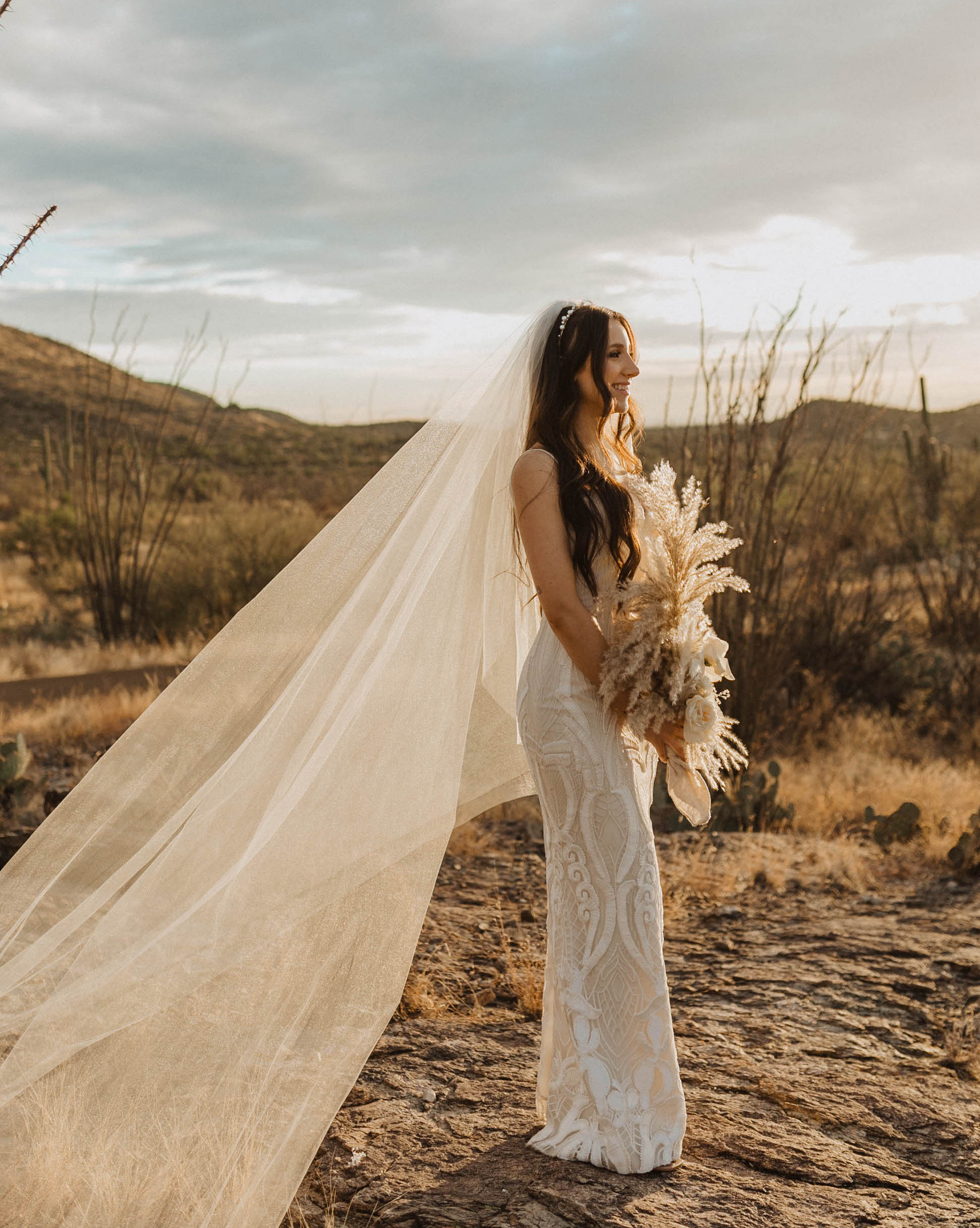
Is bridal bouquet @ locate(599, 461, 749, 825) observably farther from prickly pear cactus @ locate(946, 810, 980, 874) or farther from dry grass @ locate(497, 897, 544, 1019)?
prickly pear cactus @ locate(946, 810, 980, 874)

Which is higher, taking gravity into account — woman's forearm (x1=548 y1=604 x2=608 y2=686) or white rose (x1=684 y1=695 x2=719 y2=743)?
woman's forearm (x1=548 y1=604 x2=608 y2=686)

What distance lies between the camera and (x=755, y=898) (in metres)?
5.20

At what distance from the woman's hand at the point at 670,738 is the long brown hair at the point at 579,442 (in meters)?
0.40

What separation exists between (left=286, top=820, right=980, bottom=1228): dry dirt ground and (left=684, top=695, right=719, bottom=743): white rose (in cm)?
110

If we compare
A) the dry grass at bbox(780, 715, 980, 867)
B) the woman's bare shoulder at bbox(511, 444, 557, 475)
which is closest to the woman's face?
the woman's bare shoulder at bbox(511, 444, 557, 475)

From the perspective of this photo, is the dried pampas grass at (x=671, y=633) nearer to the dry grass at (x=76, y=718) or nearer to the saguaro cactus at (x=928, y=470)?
the dry grass at (x=76, y=718)

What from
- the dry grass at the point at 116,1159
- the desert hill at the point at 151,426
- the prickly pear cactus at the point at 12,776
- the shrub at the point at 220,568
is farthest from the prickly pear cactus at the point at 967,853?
the desert hill at the point at 151,426

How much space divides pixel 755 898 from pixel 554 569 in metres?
3.23

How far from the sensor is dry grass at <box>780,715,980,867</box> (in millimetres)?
6156

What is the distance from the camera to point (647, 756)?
2861mm

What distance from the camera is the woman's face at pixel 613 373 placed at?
284 centimetres

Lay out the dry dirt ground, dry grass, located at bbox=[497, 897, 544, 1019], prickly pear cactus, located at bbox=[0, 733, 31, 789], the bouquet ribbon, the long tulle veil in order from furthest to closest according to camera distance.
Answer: prickly pear cactus, located at bbox=[0, 733, 31, 789] → dry grass, located at bbox=[497, 897, 544, 1019] → the bouquet ribbon → the dry dirt ground → the long tulle veil

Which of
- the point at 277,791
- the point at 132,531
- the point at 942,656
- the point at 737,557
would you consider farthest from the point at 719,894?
the point at 132,531

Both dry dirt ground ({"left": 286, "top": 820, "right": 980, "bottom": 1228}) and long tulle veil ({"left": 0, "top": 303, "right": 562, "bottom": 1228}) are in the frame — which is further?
dry dirt ground ({"left": 286, "top": 820, "right": 980, "bottom": 1228})
